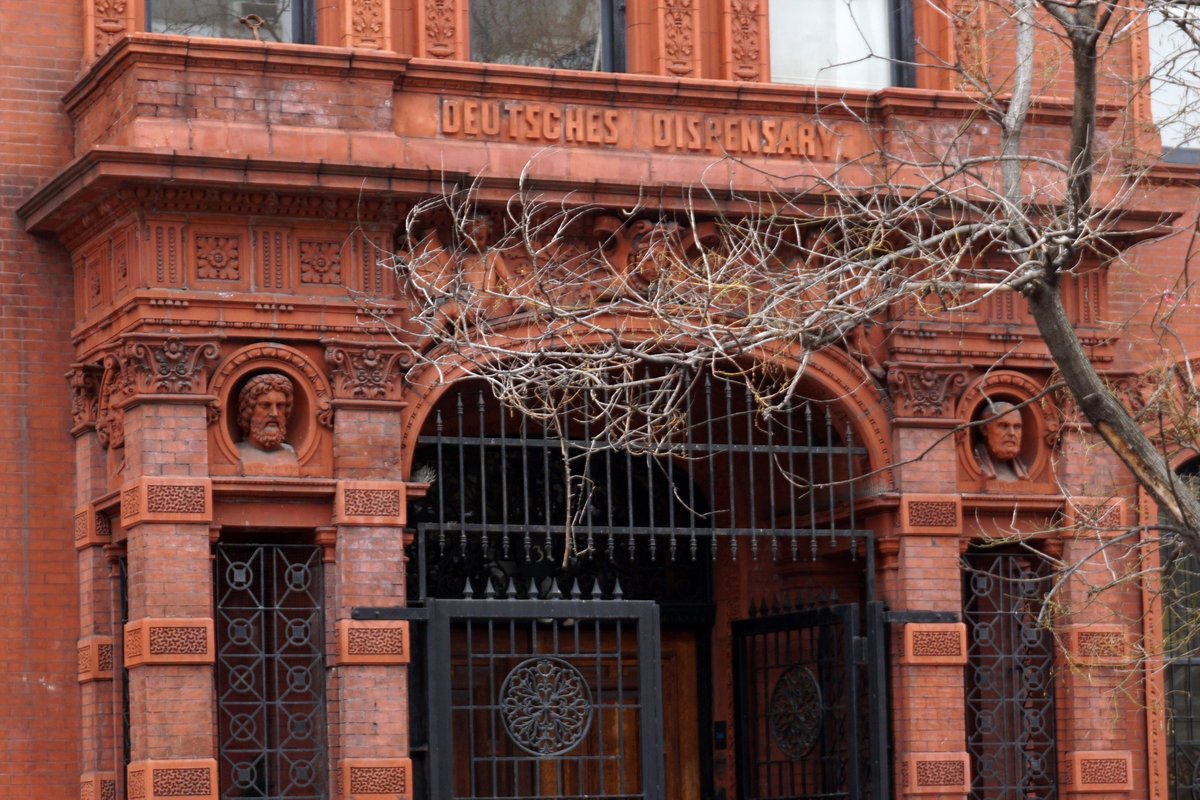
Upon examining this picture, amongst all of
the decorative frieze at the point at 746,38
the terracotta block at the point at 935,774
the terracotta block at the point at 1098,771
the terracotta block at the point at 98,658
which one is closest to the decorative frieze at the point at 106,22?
the terracotta block at the point at 98,658

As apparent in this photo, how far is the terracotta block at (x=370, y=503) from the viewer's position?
1490 centimetres

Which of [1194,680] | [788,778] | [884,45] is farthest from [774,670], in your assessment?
[884,45]

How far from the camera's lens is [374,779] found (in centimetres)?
1467

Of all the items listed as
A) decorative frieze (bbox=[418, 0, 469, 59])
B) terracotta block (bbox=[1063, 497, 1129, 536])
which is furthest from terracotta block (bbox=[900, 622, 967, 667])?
decorative frieze (bbox=[418, 0, 469, 59])

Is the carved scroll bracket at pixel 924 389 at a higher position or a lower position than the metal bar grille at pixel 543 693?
higher

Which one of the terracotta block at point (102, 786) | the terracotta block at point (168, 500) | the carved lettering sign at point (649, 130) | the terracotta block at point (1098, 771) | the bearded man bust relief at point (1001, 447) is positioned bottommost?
the terracotta block at point (1098, 771)

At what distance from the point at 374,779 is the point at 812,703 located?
3.71 m

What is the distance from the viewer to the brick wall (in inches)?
598

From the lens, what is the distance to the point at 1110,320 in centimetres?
1755

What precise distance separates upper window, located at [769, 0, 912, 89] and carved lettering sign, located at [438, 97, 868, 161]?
83 centimetres

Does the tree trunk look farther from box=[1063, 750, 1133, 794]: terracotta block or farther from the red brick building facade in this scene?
box=[1063, 750, 1133, 794]: terracotta block

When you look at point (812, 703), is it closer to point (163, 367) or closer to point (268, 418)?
point (268, 418)

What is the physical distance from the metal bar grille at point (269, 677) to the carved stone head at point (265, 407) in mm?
708

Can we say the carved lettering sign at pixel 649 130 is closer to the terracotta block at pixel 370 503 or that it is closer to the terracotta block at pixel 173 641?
the terracotta block at pixel 370 503
